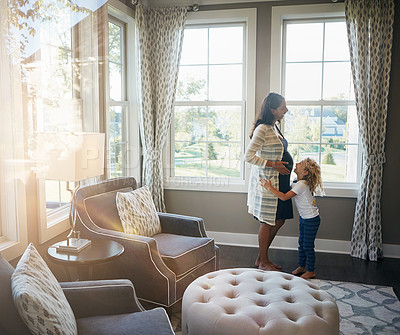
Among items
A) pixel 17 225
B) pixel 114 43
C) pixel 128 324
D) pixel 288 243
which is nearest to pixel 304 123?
pixel 288 243

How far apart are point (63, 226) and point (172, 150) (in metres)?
1.93

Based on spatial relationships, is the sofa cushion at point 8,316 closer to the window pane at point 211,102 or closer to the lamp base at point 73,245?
the lamp base at point 73,245

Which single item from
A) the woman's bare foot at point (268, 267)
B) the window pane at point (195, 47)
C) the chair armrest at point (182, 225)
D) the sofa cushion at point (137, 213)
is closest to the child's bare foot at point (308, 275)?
the woman's bare foot at point (268, 267)

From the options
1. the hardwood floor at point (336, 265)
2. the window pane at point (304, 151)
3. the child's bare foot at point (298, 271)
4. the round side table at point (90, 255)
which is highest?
the window pane at point (304, 151)

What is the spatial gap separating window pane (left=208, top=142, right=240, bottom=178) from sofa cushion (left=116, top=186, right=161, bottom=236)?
A: 1465 mm

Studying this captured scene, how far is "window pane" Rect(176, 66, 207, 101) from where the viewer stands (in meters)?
4.79

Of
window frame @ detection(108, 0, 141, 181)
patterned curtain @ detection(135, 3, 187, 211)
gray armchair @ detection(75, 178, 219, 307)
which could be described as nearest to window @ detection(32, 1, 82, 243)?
gray armchair @ detection(75, 178, 219, 307)

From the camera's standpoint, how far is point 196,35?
4.77 meters

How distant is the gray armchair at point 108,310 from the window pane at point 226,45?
3.24 meters

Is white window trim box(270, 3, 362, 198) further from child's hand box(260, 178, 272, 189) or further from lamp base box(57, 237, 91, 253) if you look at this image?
lamp base box(57, 237, 91, 253)

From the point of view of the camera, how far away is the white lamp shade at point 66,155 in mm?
2504

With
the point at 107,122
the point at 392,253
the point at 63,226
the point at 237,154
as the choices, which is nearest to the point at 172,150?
the point at 237,154

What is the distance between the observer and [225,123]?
4785mm

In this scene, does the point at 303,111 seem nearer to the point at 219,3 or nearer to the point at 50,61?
the point at 219,3
